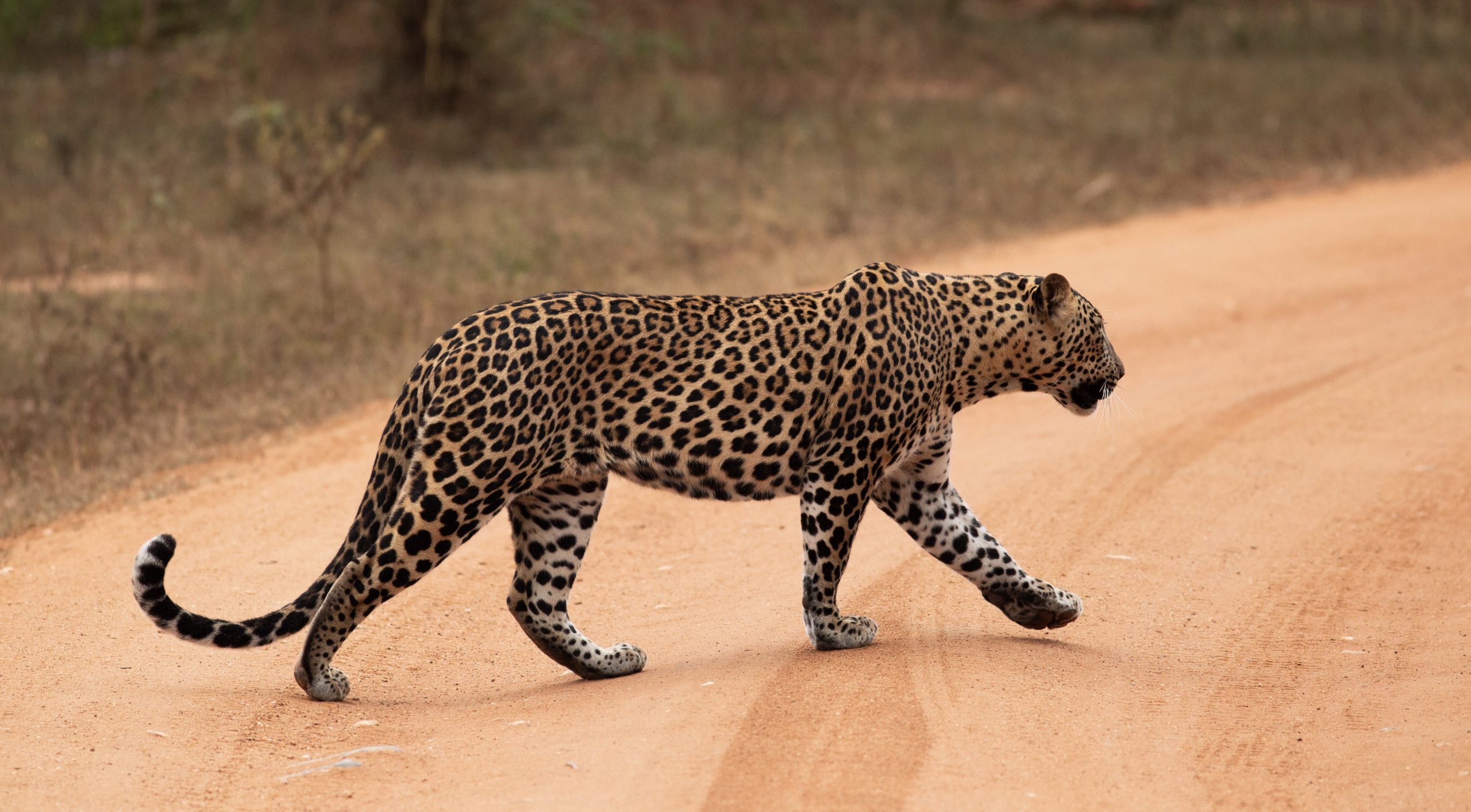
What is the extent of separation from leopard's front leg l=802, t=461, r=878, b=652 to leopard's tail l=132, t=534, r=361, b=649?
5.55 ft

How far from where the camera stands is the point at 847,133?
61.5 feet

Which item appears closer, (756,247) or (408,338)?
(408,338)

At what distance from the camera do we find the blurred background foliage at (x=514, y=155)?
11.7 m

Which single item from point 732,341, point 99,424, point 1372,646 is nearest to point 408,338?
point 99,424

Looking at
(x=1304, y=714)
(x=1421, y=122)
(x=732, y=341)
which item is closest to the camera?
(x=1304, y=714)

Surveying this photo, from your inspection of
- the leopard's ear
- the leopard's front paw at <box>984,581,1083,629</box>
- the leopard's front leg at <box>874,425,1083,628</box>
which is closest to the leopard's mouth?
the leopard's ear

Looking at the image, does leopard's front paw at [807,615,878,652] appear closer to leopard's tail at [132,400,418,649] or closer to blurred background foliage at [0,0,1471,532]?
leopard's tail at [132,400,418,649]

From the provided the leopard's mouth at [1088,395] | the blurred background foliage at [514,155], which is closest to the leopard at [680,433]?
the leopard's mouth at [1088,395]

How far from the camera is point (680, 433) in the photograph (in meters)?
5.89

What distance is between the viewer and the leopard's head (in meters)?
6.39

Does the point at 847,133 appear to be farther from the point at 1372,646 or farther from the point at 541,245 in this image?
the point at 1372,646

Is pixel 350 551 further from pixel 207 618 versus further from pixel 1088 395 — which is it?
pixel 1088 395

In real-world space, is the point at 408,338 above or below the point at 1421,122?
below

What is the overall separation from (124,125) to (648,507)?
13.5 meters
